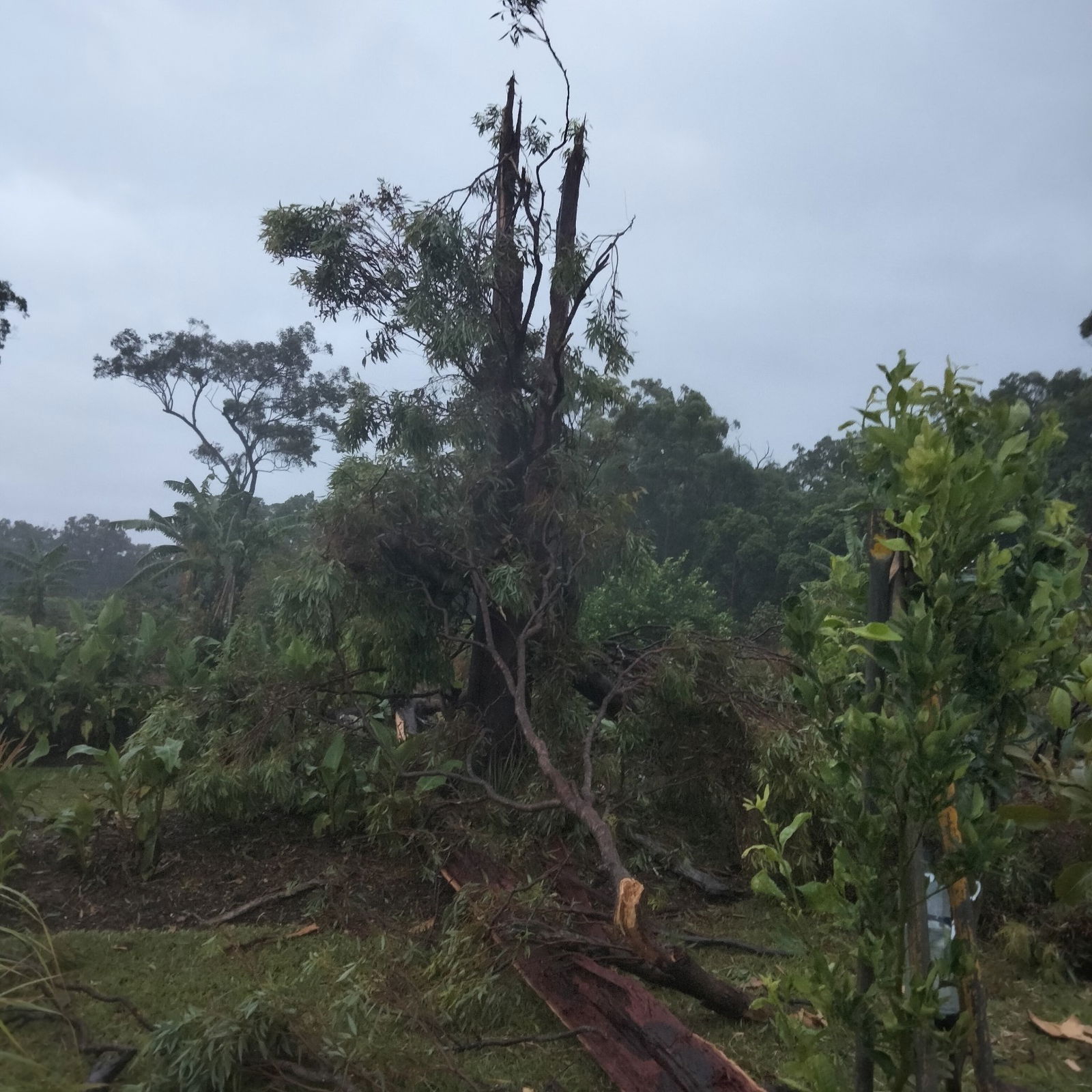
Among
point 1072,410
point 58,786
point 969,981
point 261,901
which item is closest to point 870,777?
point 969,981

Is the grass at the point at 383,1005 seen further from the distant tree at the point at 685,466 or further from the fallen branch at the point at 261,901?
the distant tree at the point at 685,466

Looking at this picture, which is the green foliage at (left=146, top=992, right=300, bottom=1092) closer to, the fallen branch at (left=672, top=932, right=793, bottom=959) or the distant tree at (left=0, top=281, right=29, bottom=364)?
the fallen branch at (left=672, top=932, right=793, bottom=959)

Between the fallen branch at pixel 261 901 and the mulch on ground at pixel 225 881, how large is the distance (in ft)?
0.08

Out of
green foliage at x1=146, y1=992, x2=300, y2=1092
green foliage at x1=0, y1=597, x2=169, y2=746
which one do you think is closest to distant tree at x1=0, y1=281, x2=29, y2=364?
green foliage at x1=0, y1=597, x2=169, y2=746

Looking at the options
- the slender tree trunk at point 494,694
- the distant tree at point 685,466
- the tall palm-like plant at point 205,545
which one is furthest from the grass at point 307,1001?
the tall palm-like plant at point 205,545

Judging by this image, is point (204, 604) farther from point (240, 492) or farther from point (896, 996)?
point (896, 996)

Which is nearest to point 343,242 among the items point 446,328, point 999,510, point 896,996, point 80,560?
point 446,328

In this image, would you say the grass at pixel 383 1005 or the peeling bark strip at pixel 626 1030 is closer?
the peeling bark strip at pixel 626 1030

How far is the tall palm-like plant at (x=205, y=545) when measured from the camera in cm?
1669

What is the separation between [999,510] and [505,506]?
444 cm

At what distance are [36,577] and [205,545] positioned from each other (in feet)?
9.85

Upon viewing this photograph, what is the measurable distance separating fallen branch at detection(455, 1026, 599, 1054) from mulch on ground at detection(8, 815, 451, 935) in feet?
4.11

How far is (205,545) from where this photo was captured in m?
17.0

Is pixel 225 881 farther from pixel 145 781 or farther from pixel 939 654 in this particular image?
pixel 939 654
